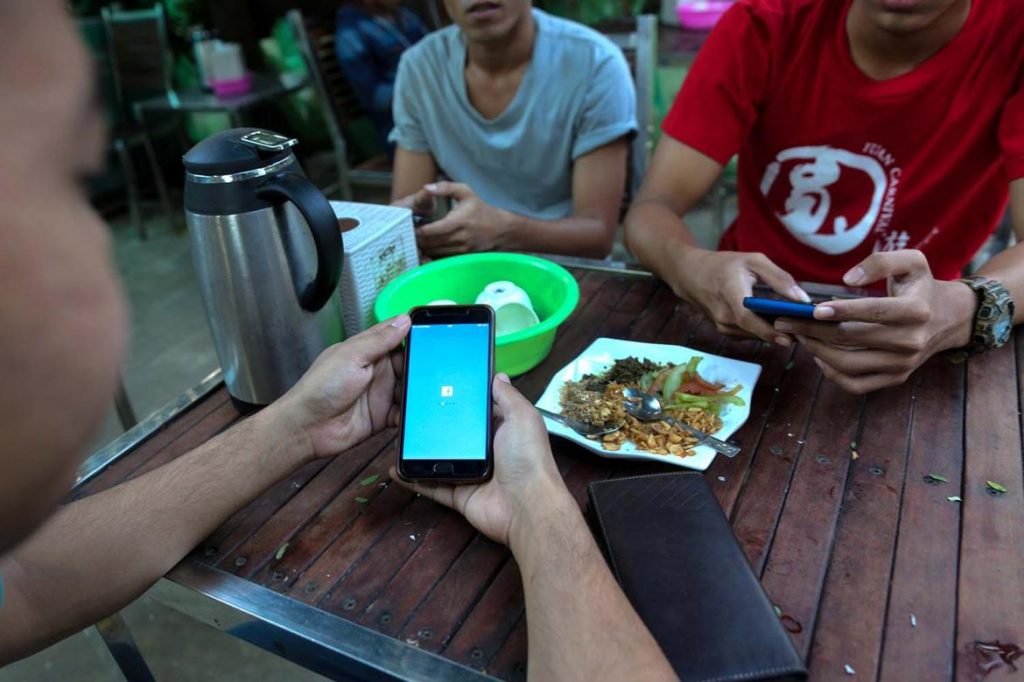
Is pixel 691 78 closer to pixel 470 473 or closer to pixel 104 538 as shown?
pixel 470 473

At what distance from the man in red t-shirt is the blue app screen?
45 cm

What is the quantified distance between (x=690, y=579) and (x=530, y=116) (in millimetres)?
1475

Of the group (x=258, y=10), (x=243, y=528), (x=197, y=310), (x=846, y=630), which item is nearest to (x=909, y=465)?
(x=846, y=630)

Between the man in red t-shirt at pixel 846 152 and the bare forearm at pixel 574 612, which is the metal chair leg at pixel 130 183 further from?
the bare forearm at pixel 574 612

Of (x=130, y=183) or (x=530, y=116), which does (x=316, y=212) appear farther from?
(x=130, y=183)

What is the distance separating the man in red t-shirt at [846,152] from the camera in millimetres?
1151

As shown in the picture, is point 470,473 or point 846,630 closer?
point 846,630

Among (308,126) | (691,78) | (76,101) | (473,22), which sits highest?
(76,101)

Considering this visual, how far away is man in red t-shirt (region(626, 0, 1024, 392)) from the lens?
1.15m

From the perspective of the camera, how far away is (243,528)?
0.87 metres

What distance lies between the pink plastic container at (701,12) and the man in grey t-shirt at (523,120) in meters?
2.06

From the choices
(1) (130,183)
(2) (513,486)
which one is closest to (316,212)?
(2) (513,486)

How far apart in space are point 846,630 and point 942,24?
118cm

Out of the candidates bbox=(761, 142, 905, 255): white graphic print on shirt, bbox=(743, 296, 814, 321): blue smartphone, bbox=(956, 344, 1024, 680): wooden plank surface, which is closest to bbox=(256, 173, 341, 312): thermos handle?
bbox=(743, 296, 814, 321): blue smartphone
